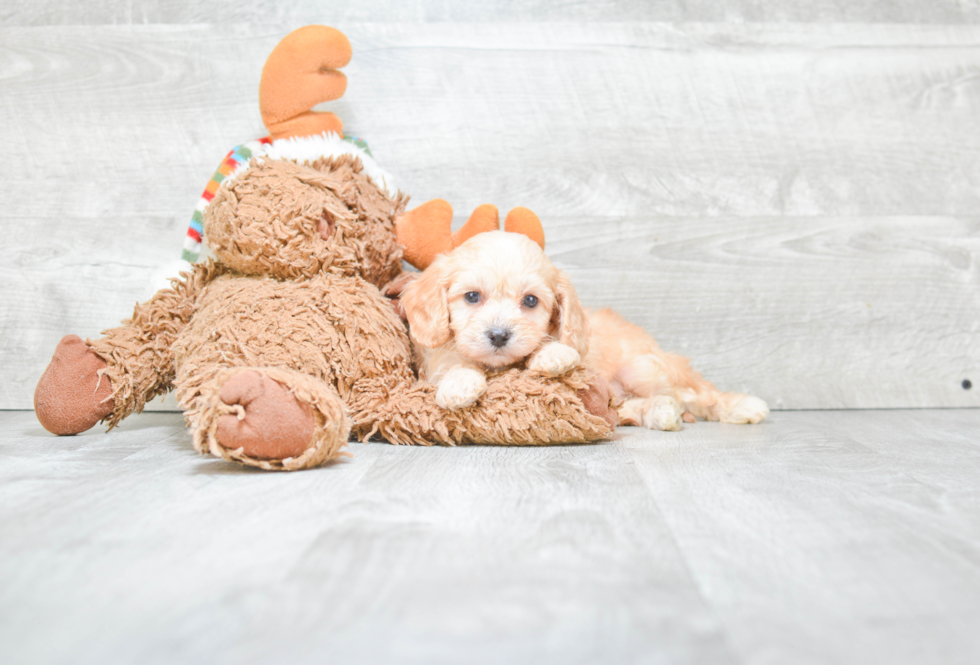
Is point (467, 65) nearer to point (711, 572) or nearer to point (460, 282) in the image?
point (460, 282)

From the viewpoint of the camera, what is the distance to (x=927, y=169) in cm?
204

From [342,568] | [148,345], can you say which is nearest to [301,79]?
[148,345]

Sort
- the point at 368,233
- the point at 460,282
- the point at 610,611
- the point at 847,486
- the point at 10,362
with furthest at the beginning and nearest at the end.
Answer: the point at 10,362, the point at 368,233, the point at 460,282, the point at 847,486, the point at 610,611

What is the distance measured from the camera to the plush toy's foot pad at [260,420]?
109 cm

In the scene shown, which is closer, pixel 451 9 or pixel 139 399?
pixel 139 399

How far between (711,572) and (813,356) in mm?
1483

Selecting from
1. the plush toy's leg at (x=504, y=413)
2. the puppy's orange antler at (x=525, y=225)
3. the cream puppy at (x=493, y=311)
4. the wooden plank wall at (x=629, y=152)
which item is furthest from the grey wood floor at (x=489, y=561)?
the wooden plank wall at (x=629, y=152)

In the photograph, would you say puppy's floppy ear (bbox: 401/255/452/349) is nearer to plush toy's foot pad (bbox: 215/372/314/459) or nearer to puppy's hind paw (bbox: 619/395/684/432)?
plush toy's foot pad (bbox: 215/372/314/459)

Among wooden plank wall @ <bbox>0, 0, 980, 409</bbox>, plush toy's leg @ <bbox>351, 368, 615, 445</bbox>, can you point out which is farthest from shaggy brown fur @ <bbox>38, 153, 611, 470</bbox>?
wooden plank wall @ <bbox>0, 0, 980, 409</bbox>

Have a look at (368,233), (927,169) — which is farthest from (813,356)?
(368,233)

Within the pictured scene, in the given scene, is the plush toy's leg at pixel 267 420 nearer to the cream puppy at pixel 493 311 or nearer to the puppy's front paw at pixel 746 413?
the cream puppy at pixel 493 311

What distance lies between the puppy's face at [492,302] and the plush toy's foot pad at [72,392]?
26.2 inches

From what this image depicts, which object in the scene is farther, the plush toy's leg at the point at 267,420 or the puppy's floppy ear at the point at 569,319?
the puppy's floppy ear at the point at 569,319

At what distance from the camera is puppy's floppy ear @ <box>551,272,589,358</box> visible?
1.46 metres
